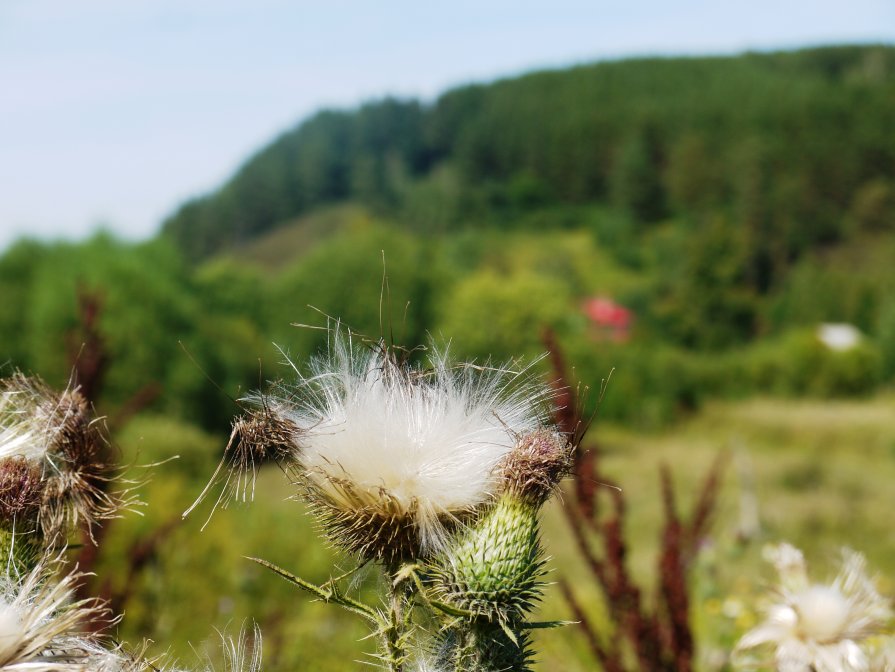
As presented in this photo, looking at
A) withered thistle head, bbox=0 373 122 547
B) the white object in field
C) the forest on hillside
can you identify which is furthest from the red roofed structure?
withered thistle head, bbox=0 373 122 547

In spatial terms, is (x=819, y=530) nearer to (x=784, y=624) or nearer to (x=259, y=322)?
(x=784, y=624)

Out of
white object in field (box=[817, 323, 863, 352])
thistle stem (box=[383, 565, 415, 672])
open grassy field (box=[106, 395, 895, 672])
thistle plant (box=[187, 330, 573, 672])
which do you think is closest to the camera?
thistle stem (box=[383, 565, 415, 672])

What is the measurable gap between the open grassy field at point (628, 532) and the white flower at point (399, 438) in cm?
11

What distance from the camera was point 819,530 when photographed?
57.4 ft

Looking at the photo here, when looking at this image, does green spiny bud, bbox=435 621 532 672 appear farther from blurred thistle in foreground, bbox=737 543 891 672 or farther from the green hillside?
the green hillside

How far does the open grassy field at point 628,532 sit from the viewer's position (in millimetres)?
5574

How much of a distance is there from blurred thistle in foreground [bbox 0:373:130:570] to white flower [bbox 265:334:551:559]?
0.31 m

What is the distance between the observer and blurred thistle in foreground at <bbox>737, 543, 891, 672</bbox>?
1.90 m

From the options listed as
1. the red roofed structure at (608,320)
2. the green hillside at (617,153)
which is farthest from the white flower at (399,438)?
the green hillside at (617,153)

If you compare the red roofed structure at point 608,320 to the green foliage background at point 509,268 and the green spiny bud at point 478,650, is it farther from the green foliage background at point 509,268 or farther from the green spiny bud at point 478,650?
the green spiny bud at point 478,650

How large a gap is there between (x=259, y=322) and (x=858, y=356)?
3506 cm

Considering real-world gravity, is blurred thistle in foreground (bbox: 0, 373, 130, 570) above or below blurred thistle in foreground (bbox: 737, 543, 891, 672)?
above

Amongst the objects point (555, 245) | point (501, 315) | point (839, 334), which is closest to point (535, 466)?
point (501, 315)

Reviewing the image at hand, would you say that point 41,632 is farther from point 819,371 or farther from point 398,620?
point 819,371
